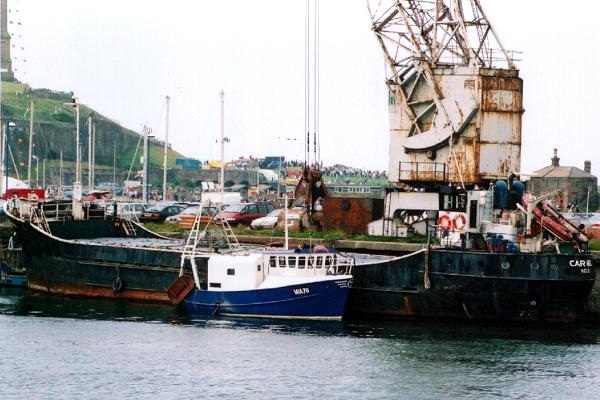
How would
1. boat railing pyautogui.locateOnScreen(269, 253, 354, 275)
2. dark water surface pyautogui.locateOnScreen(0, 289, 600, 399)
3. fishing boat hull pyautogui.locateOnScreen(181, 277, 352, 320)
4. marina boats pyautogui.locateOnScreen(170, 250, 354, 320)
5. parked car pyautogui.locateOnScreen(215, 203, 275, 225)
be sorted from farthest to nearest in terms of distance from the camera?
parked car pyautogui.locateOnScreen(215, 203, 275, 225) < boat railing pyautogui.locateOnScreen(269, 253, 354, 275) < marina boats pyautogui.locateOnScreen(170, 250, 354, 320) < fishing boat hull pyautogui.locateOnScreen(181, 277, 352, 320) < dark water surface pyautogui.locateOnScreen(0, 289, 600, 399)

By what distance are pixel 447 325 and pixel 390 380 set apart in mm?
8851

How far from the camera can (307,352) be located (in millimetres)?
45656

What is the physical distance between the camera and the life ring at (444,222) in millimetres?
52375

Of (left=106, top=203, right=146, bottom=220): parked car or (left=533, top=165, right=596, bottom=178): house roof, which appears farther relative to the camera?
(left=533, top=165, right=596, bottom=178): house roof

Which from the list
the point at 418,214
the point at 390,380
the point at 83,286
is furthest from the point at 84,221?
the point at 390,380

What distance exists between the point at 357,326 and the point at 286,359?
6.53 meters

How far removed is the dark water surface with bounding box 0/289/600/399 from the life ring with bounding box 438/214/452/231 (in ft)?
14.2

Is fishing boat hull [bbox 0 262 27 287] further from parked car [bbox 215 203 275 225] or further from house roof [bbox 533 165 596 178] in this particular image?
house roof [bbox 533 165 596 178]

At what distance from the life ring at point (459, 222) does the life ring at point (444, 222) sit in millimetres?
210

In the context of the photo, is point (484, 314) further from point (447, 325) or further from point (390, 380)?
point (390, 380)

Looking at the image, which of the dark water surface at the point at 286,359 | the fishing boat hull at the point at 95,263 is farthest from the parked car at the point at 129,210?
the dark water surface at the point at 286,359

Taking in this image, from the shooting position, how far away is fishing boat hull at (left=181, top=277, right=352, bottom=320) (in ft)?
166

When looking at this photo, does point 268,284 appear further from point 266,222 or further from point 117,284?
point 266,222

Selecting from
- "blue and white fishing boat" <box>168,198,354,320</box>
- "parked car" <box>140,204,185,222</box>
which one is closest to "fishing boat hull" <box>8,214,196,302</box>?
"blue and white fishing boat" <box>168,198,354,320</box>
